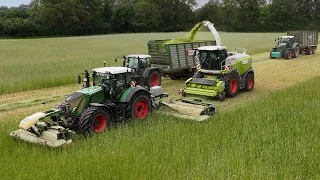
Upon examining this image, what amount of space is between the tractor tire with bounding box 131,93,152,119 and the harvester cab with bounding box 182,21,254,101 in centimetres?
343

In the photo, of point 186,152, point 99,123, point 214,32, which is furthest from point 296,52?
point 186,152

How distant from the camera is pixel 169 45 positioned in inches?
597

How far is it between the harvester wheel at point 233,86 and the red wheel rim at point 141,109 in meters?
4.24

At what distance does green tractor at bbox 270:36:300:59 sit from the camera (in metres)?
24.2

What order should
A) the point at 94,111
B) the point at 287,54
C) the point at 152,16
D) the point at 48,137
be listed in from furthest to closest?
the point at 152,16 < the point at 287,54 < the point at 94,111 < the point at 48,137

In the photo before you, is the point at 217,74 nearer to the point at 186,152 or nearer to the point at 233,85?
the point at 233,85

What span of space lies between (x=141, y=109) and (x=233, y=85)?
4.95m

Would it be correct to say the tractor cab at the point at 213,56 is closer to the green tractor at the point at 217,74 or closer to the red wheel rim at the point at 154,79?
the green tractor at the point at 217,74

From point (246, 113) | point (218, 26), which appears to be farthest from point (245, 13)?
point (246, 113)

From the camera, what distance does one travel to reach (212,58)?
12852 mm

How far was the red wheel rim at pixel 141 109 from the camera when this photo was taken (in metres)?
9.14

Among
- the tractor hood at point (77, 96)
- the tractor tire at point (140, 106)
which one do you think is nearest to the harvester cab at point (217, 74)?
the tractor tire at point (140, 106)

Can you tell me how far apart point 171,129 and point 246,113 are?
2.48 metres

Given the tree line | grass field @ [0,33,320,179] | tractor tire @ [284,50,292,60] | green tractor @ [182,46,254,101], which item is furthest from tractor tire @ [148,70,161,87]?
the tree line
